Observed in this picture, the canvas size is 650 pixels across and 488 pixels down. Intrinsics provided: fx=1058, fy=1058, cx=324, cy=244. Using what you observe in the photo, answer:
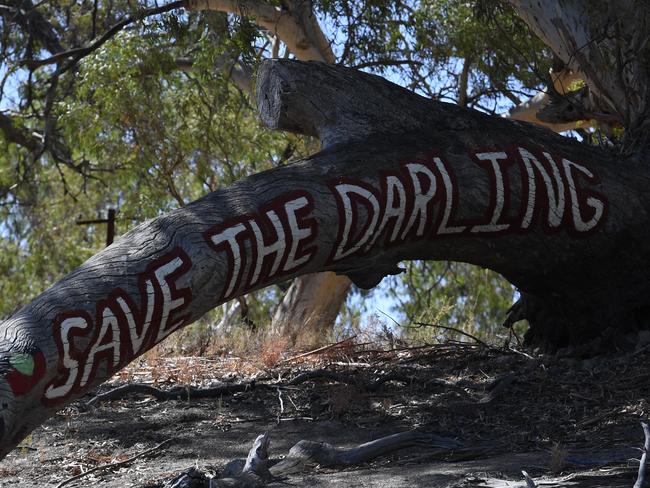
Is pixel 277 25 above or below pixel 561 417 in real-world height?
above

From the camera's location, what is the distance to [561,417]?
19.2 ft

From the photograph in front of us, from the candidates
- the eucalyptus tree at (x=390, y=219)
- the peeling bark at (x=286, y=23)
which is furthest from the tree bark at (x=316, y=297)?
the eucalyptus tree at (x=390, y=219)

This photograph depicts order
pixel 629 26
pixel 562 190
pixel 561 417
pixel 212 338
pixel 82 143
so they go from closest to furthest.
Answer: pixel 561 417 < pixel 562 190 < pixel 629 26 < pixel 212 338 < pixel 82 143

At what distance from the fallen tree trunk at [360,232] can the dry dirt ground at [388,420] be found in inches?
22.2

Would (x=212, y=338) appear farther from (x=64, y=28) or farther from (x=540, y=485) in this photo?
(x=64, y=28)

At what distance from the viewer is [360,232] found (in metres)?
6.06

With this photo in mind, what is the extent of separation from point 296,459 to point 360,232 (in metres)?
1.58

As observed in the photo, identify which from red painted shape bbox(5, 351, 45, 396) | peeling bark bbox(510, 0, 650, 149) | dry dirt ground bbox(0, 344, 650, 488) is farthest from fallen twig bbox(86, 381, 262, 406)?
peeling bark bbox(510, 0, 650, 149)

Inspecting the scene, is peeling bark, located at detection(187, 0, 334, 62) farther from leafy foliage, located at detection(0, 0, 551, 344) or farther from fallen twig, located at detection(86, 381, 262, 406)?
fallen twig, located at detection(86, 381, 262, 406)

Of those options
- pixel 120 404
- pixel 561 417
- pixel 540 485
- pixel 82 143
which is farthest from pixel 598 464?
pixel 82 143

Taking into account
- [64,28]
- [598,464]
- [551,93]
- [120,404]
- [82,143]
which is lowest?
[598,464]

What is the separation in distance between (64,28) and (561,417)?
1153 centimetres

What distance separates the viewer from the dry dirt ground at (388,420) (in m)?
4.82

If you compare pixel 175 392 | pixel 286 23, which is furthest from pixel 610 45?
pixel 286 23
